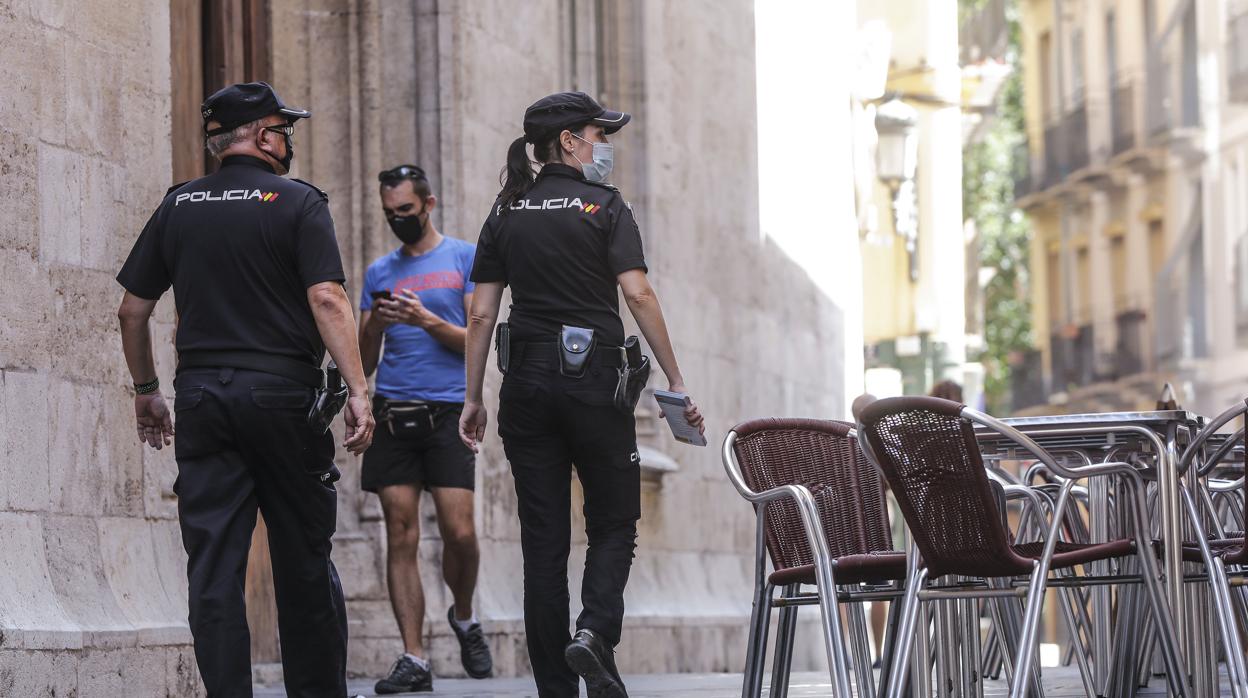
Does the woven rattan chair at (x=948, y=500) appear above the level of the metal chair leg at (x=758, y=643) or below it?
above

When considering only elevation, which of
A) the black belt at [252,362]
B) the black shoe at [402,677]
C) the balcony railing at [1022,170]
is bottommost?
the black shoe at [402,677]

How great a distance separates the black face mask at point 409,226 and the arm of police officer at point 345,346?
265 centimetres

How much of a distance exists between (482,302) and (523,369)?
1.37 ft

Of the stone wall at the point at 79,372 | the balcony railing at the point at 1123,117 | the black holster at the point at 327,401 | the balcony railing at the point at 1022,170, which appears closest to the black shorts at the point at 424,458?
the stone wall at the point at 79,372

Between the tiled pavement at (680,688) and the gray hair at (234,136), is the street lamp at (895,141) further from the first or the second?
the gray hair at (234,136)

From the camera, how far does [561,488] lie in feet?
24.7

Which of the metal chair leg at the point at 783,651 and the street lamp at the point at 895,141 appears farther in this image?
the street lamp at the point at 895,141

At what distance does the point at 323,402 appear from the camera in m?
6.93

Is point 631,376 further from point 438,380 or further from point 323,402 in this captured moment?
point 438,380

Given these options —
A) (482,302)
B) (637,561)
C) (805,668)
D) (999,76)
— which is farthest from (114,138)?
(999,76)

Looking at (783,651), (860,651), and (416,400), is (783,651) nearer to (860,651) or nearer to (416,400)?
(860,651)

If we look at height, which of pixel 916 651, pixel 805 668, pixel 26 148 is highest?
pixel 26 148

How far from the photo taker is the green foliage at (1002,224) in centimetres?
5406

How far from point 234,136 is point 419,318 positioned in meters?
2.27
